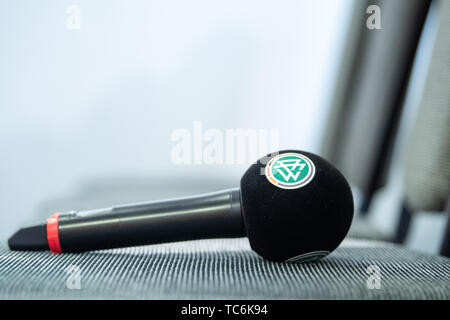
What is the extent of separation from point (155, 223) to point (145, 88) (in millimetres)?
1295

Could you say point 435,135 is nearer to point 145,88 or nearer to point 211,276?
point 211,276

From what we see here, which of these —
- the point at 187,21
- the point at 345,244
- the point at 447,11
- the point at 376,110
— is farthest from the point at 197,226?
the point at 187,21

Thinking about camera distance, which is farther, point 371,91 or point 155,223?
point 371,91

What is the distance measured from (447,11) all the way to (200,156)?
2.96 ft

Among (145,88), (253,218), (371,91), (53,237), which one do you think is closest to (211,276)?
(253,218)

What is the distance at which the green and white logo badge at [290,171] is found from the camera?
1.48 feet

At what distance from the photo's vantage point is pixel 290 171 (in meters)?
0.46

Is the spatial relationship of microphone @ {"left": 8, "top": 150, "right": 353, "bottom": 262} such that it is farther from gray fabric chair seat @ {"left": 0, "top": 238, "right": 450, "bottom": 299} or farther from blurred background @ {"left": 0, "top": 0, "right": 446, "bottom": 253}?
blurred background @ {"left": 0, "top": 0, "right": 446, "bottom": 253}

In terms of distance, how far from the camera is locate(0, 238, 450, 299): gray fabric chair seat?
37cm

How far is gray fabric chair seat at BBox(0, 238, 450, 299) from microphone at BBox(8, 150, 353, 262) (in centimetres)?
2

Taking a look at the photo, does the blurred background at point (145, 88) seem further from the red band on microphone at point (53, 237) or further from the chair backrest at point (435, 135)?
the red band on microphone at point (53, 237)

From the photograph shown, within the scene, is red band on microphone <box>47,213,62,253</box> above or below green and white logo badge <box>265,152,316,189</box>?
below

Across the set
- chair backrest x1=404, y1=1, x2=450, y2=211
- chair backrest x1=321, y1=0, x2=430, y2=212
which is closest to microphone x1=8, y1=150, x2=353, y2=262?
chair backrest x1=404, y1=1, x2=450, y2=211

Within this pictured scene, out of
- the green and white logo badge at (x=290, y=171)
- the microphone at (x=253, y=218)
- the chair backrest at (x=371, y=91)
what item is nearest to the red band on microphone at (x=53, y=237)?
the microphone at (x=253, y=218)
